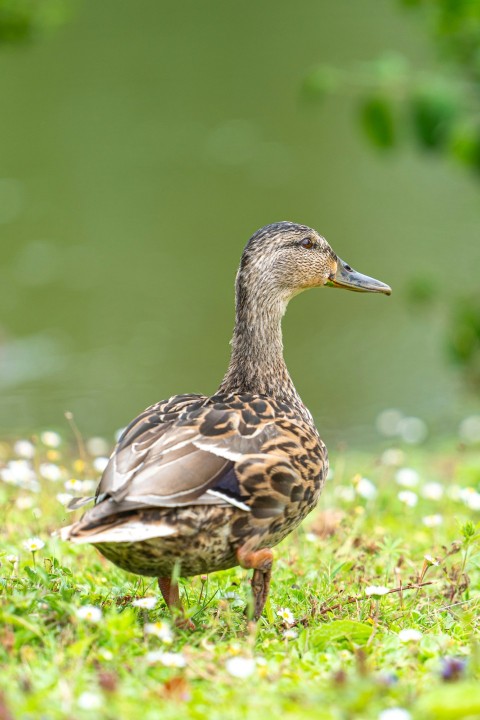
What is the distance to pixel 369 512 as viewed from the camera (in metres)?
5.74

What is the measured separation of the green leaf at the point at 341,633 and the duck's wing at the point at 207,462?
0.42 m

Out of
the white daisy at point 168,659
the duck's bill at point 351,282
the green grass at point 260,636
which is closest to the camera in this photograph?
the green grass at point 260,636

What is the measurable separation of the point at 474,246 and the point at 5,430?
10.1 metres

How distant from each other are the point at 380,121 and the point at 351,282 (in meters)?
2.50

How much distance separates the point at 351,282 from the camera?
4867 millimetres

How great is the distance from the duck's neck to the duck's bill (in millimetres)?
473

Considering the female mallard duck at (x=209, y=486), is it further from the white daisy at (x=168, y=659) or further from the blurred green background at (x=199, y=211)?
the blurred green background at (x=199, y=211)

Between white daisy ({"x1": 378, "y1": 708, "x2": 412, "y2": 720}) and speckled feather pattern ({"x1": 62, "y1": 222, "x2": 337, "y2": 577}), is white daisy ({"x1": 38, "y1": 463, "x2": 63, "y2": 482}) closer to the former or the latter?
speckled feather pattern ({"x1": 62, "y1": 222, "x2": 337, "y2": 577})

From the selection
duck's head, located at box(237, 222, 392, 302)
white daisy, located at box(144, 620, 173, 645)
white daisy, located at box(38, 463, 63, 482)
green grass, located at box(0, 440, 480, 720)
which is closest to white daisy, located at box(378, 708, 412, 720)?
green grass, located at box(0, 440, 480, 720)

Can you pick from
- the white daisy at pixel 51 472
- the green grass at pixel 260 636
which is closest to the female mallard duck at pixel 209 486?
the green grass at pixel 260 636

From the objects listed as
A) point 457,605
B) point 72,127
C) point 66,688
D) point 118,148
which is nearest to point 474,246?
point 118,148

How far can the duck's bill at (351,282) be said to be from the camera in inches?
190

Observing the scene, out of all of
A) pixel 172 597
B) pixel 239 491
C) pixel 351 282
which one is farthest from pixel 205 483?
pixel 351 282

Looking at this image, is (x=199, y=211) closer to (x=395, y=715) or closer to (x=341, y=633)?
(x=341, y=633)
